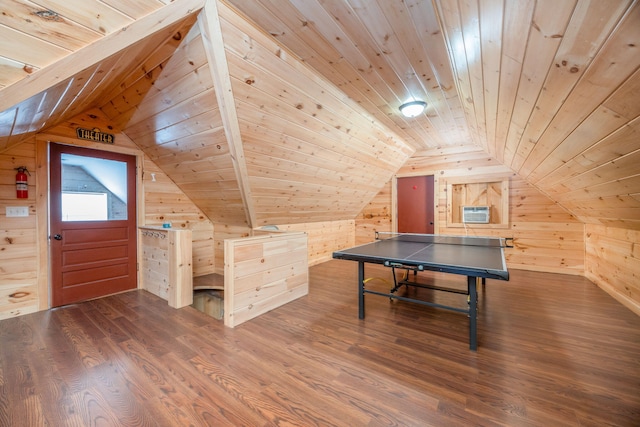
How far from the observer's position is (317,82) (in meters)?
2.49

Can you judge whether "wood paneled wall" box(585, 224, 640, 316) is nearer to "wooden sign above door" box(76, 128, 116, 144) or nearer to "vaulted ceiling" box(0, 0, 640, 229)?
"vaulted ceiling" box(0, 0, 640, 229)

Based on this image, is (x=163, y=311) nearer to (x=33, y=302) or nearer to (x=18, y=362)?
(x=18, y=362)

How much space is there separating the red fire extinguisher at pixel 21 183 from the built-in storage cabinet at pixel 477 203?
6372mm

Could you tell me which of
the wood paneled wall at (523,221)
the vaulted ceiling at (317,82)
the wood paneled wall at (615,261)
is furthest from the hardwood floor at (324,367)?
the wood paneled wall at (523,221)

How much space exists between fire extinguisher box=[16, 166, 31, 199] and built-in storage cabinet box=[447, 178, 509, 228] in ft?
20.9

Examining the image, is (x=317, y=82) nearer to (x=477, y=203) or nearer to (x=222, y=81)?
(x=222, y=81)

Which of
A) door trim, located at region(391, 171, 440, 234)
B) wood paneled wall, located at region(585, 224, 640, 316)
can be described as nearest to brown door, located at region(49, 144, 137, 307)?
door trim, located at region(391, 171, 440, 234)

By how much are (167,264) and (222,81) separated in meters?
2.37

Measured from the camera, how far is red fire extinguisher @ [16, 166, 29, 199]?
2.68 metres

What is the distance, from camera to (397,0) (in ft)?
4.89

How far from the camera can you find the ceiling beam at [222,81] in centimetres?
173

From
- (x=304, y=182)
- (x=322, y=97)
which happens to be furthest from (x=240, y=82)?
(x=304, y=182)

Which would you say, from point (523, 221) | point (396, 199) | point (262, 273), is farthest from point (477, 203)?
point (262, 273)

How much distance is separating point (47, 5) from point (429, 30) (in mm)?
2048
